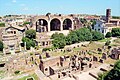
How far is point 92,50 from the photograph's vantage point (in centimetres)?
3372

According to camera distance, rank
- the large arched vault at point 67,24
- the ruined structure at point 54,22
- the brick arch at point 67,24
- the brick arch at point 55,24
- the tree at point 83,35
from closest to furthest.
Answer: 1. the tree at point 83,35
2. the ruined structure at point 54,22
3. the brick arch at point 55,24
4. the brick arch at point 67,24
5. the large arched vault at point 67,24

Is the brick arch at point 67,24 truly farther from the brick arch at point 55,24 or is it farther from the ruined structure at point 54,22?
the brick arch at point 55,24

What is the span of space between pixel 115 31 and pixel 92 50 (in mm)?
17839

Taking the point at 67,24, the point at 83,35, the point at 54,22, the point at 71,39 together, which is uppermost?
the point at 54,22

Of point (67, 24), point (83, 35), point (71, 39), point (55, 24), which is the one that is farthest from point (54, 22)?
point (71, 39)

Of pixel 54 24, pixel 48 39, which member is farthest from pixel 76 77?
pixel 54 24

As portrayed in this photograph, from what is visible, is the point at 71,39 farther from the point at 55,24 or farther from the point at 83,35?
the point at 55,24

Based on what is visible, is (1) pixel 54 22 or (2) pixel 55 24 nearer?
(2) pixel 55 24

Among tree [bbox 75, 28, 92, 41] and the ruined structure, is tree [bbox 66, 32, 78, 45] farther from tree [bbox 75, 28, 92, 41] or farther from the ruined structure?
the ruined structure

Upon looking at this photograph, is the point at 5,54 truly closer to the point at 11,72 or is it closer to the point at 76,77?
the point at 11,72

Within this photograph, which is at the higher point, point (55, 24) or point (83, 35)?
point (55, 24)

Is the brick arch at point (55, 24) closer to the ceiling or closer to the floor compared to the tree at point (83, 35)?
closer to the ceiling

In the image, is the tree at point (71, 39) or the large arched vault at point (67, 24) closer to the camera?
the tree at point (71, 39)

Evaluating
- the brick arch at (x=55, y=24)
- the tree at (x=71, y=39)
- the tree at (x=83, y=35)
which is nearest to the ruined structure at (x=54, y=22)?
the brick arch at (x=55, y=24)
